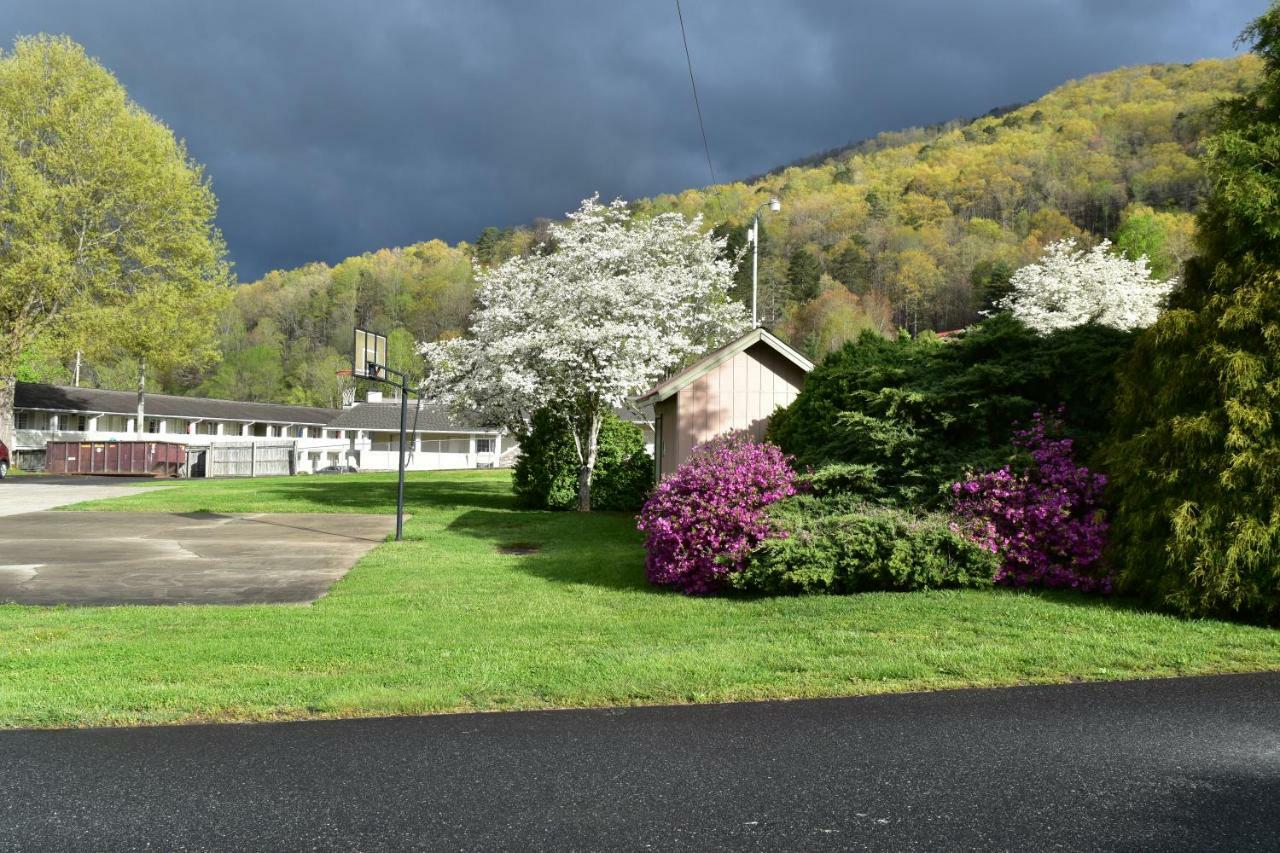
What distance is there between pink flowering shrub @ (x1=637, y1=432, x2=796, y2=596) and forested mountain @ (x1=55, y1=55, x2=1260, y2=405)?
1575 inches

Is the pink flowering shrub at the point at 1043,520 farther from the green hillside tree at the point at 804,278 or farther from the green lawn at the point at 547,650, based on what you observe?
the green hillside tree at the point at 804,278

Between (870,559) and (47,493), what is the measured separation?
26.8m

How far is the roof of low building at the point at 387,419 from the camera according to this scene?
63156mm

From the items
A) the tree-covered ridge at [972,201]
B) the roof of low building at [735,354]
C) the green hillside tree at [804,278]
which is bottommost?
the roof of low building at [735,354]

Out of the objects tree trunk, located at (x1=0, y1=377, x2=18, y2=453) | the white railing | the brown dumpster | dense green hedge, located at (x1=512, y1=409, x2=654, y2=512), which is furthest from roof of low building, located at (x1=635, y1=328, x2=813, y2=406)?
the white railing

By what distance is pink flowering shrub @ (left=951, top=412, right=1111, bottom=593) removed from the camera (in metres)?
8.48

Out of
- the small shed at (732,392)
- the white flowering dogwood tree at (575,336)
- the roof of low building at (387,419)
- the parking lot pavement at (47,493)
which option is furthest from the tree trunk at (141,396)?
the small shed at (732,392)

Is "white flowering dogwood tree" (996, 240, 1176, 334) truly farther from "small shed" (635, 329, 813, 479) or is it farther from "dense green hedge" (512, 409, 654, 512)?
"small shed" (635, 329, 813, 479)

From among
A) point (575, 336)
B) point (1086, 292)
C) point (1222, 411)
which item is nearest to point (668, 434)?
point (575, 336)

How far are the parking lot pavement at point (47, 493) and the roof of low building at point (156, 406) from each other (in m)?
22.1

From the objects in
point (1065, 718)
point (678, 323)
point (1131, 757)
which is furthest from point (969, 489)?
point (678, 323)

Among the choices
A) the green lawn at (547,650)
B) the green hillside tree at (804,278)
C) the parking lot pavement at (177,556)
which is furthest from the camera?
the green hillside tree at (804,278)

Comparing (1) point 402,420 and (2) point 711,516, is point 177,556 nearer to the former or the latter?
(1) point 402,420

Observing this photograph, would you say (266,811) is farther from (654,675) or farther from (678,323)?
(678,323)
